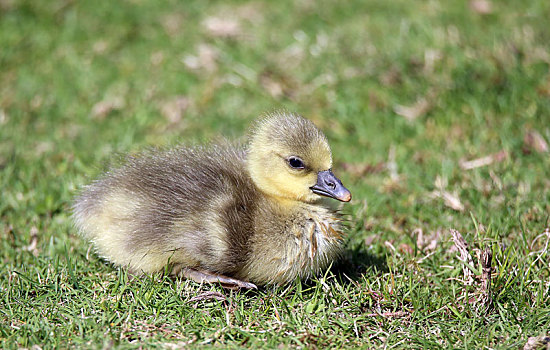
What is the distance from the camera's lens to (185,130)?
231 inches

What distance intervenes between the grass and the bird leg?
2.5 inches

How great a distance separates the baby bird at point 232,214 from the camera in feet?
11.2

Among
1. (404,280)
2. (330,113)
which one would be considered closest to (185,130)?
(330,113)

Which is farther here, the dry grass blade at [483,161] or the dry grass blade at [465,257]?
the dry grass blade at [483,161]

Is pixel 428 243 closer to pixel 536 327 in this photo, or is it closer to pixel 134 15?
pixel 536 327

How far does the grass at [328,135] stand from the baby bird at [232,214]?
13 centimetres

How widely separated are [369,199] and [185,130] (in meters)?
1.92

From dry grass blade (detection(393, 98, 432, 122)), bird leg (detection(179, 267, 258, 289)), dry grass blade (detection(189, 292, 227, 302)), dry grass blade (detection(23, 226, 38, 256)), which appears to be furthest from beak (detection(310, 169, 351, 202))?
dry grass blade (detection(393, 98, 432, 122))

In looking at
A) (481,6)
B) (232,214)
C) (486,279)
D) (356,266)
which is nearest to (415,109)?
(481,6)

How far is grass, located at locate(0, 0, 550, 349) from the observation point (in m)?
3.30

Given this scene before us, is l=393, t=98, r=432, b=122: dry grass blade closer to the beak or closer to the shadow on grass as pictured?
the shadow on grass

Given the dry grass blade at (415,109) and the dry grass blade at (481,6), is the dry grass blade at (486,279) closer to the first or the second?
the dry grass blade at (415,109)

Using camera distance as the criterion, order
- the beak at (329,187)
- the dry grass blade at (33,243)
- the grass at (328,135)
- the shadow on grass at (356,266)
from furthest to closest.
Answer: the dry grass blade at (33,243), the shadow on grass at (356,266), the beak at (329,187), the grass at (328,135)

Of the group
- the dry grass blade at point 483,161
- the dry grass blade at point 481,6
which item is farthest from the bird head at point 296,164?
the dry grass blade at point 481,6
